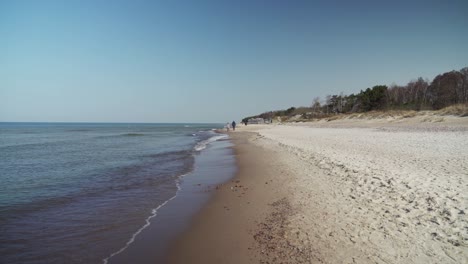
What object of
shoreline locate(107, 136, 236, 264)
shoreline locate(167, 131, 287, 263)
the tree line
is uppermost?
the tree line

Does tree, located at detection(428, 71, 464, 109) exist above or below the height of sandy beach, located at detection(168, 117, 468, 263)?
above

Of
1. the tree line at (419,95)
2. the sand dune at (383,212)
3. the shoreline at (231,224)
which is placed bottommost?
the shoreline at (231,224)

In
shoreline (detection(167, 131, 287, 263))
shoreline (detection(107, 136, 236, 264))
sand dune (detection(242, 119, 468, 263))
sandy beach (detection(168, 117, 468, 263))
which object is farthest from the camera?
shoreline (detection(107, 136, 236, 264))

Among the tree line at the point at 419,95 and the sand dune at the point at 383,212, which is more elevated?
the tree line at the point at 419,95

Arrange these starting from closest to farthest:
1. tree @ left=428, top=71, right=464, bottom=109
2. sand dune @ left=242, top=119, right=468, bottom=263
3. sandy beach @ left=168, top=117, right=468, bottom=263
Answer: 1. sand dune @ left=242, top=119, right=468, bottom=263
2. sandy beach @ left=168, top=117, right=468, bottom=263
3. tree @ left=428, top=71, right=464, bottom=109

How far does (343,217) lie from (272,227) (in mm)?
1728

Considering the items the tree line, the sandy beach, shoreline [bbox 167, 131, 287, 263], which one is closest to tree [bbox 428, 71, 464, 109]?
the tree line

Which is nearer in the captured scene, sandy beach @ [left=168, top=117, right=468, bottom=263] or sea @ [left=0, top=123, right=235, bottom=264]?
sandy beach @ [left=168, top=117, right=468, bottom=263]

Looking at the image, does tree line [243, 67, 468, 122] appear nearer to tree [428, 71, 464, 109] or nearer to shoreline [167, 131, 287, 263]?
tree [428, 71, 464, 109]

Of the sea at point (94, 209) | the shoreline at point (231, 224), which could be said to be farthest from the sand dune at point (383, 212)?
the sea at point (94, 209)

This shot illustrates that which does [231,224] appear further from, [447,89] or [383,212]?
[447,89]

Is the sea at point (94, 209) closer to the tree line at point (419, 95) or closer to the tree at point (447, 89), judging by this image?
the tree line at point (419, 95)

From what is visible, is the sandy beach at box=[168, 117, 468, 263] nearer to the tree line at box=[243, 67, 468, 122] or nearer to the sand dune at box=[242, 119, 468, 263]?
the sand dune at box=[242, 119, 468, 263]

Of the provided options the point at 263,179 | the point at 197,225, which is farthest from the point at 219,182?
the point at 197,225
